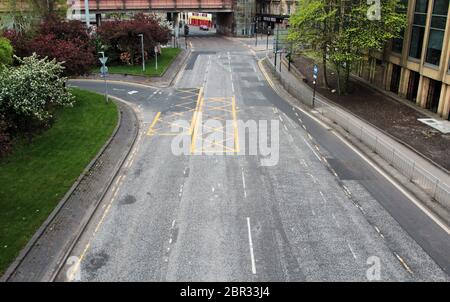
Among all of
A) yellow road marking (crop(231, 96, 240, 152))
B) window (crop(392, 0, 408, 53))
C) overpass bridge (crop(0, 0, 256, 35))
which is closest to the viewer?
yellow road marking (crop(231, 96, 240, 152))

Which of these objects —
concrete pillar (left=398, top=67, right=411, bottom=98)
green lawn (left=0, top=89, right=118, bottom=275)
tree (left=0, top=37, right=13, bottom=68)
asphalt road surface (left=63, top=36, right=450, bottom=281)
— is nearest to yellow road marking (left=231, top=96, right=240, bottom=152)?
asphalt road surface (left=63, top=36, right=450, bottom=281)

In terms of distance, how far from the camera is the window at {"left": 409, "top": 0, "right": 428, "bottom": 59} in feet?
135

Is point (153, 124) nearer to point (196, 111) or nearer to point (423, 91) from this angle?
point (196, 111)

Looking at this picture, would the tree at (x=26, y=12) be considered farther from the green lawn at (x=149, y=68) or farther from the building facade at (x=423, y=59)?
the building facade at (x=423, y=59)

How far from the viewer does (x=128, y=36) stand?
59.4 m

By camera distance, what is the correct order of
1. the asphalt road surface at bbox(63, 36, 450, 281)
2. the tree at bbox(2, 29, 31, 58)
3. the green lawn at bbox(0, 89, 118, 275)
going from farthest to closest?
the tree at bbox(2, 29, 31, 58) < the green lawn at bbox(0, 89, 118, 275) < the asphalt road surface at bbox(63, 36, 450, 281)

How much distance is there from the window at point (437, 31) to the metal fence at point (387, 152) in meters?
9.11

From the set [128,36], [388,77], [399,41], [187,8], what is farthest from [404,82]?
[187,8]

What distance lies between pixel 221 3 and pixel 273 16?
15044mm

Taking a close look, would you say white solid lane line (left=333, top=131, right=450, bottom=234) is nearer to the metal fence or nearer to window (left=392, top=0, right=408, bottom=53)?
the metal fence

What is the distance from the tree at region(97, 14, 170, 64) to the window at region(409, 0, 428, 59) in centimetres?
3248
